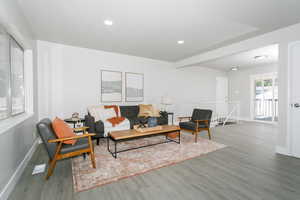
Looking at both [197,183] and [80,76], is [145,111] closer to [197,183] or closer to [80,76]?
[80,76]

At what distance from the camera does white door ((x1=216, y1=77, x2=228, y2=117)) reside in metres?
7.20

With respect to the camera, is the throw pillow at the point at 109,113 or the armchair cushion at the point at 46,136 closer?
the armchair cushion at the point at 46,136

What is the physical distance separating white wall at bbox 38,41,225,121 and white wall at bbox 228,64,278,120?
3807mm

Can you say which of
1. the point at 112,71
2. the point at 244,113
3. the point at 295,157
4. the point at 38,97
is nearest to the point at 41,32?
the point at 38,97

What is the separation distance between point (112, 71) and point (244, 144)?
13.9 feet

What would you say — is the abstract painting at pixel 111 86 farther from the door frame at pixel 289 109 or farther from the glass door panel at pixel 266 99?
the glass door panel at pixel 266 99

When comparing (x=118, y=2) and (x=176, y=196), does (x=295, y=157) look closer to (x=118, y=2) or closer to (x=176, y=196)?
(x=176, y=196)

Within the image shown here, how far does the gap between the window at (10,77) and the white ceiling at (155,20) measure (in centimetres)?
64

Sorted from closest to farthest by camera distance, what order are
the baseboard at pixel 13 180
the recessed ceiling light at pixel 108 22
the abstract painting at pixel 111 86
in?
the baseboard at pixel 13 180, the recessed ceiling light at pixel 108 22, the abstract painting at pixel 111 86

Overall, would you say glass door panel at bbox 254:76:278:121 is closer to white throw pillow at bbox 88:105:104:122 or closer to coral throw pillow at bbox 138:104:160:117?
coral throw pillow at bbox 138:104:160:117

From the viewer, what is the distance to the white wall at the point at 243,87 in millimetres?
6703

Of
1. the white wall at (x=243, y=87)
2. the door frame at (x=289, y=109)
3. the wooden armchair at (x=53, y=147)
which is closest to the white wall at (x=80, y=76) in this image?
the wooden armchair at (x=53, y=147)

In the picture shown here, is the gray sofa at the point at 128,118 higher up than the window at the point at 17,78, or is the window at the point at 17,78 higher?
the window at the point at 17,78

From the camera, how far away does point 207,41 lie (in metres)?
3.47
